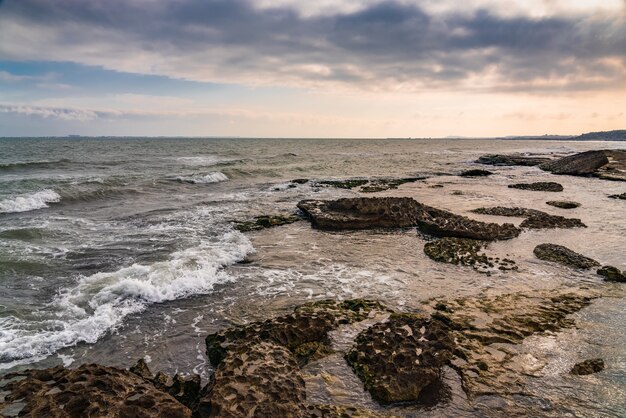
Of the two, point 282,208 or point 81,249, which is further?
point 282,208

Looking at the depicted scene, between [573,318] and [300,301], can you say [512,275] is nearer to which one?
[573,318]

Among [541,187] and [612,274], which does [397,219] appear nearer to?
[612,274]

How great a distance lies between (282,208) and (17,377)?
1614 cm

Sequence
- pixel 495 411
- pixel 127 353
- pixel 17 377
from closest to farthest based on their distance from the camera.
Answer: pixel 495 411 → pixel 17 377 → pixel 127 353

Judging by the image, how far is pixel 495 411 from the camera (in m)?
5.47

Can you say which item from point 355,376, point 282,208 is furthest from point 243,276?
point 282,208

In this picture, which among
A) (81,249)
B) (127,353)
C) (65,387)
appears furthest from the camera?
(81,249)

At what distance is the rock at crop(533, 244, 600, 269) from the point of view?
11297 mm

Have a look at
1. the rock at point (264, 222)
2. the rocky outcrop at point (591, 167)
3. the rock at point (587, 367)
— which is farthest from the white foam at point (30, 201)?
the rocky outcrop at point (591, 167)

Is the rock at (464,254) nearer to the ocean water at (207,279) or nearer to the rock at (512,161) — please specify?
the ocean water at (207,279)

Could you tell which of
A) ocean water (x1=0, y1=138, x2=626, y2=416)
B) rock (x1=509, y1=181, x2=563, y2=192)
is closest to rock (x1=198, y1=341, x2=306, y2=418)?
ocean water (x1=0, y1=138, x2=626, y2=416)

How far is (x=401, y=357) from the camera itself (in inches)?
245

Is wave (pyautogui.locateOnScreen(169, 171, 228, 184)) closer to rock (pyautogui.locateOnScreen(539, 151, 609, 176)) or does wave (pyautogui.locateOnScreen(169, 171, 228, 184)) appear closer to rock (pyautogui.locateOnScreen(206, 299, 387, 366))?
rock (pyautogui.locateOnScreen(206, 299, 387, 366))

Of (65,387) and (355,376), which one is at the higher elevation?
(65,387)
